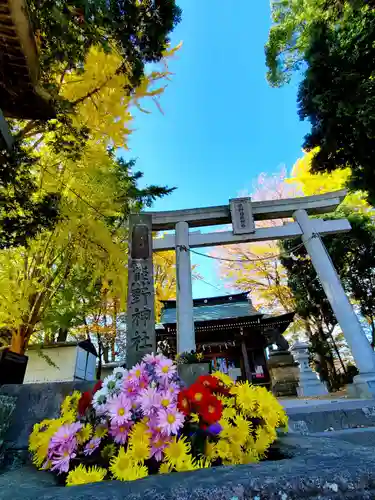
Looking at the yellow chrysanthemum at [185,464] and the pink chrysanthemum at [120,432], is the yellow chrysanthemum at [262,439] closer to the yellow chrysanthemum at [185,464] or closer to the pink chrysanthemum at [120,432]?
the yellow chrysanthemum at [185,464]

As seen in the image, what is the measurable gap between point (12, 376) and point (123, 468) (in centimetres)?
460

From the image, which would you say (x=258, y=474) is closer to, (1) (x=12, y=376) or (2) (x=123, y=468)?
(2) (x=123, y=468)

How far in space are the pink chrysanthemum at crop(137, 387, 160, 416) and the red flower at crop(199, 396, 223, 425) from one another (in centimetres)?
21

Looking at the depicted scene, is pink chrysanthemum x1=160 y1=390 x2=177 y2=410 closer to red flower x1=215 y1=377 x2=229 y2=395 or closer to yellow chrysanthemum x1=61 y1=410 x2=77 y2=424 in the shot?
red flower x1=215 y1=377 x2=229 y2=395

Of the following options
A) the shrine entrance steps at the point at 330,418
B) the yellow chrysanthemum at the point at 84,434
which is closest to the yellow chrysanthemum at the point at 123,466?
the yellow chrysanthemum at the point at 84,434

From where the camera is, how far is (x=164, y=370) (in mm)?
1402

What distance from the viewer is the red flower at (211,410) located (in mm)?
1176

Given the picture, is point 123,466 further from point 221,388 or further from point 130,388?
point 221,388

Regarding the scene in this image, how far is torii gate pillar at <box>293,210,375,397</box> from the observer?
5.60 metres

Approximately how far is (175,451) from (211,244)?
6.84 metres

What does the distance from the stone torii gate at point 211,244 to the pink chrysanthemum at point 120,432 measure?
12.9 feet

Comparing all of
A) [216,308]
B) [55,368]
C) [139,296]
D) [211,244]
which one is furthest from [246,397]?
[216,308]

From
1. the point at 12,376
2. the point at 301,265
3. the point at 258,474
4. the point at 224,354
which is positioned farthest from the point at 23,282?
the point at 301,265

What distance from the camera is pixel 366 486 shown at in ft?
2.02
